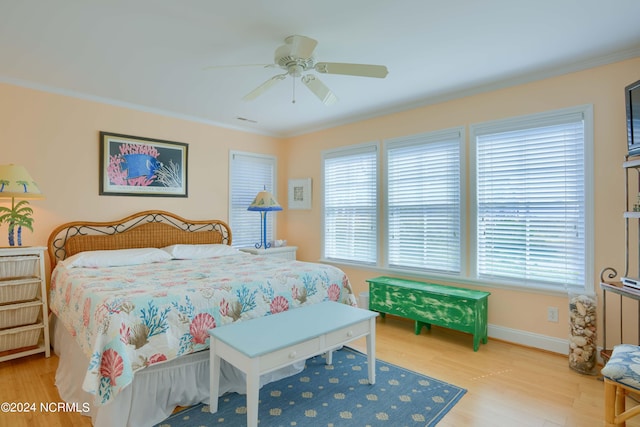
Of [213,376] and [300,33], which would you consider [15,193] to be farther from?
[300,33]

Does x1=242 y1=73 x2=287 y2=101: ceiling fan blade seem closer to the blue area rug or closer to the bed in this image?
the bed

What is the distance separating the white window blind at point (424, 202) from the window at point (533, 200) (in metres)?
0.26

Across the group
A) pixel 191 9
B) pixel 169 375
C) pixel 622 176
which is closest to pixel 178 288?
pixel 169 375

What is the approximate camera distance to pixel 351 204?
479 cm

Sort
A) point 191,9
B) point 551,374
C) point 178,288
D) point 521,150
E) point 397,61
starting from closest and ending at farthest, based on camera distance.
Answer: point 191,9
point 178,288
point 551,374
point 397,61
point 521,150

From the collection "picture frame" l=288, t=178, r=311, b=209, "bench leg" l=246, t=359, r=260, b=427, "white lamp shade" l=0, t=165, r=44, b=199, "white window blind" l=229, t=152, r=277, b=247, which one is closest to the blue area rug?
"bench leg" l=246, t=359, r=260, b=427

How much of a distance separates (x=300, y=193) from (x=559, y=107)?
3495mm

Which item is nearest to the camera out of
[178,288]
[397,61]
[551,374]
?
[178,288]

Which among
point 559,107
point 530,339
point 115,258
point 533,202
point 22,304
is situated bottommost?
point 530,339

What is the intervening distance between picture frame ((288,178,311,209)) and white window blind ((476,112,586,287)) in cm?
256

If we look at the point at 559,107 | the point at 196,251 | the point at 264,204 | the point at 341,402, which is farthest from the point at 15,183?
the point at 559,107

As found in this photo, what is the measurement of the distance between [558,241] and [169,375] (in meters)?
3.41

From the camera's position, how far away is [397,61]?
294cm

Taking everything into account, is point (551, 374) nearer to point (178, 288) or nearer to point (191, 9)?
point (178, 288)
